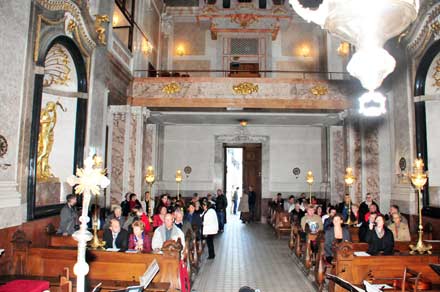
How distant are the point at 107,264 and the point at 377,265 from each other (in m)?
3.98

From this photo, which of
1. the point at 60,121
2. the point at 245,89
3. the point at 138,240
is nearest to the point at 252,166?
the point at 245,89

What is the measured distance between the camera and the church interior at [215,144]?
207 inches

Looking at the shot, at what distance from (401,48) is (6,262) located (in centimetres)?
1048

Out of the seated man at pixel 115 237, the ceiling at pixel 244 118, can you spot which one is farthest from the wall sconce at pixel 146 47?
the seated man at pixel 115 237

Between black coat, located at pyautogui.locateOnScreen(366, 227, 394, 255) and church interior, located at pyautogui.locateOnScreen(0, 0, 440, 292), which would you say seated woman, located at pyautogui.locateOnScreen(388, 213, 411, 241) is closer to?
church interior, located at pyautogui.locateOnScreen(0, 0, 440, 292)

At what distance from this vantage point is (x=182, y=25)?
1831 cm

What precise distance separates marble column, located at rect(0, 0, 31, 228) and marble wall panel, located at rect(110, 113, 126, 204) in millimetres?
6542

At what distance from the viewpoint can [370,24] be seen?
9.30 feet

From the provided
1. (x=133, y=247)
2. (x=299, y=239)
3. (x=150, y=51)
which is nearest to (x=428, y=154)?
(x=299, y=239)

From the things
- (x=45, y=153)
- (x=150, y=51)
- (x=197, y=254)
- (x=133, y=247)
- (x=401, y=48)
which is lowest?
(x=197, y=254)

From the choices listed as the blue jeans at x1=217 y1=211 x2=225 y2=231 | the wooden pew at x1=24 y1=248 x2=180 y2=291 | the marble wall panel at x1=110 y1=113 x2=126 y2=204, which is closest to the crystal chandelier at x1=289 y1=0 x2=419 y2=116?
the wooden pew at x1=24 y1=248 x2=180 y2=291

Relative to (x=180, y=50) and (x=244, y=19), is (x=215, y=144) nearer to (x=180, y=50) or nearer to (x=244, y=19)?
(x=180, y=50)

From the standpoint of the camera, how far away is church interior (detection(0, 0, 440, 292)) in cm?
525

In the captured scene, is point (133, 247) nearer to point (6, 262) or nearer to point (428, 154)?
point (6, 262)
